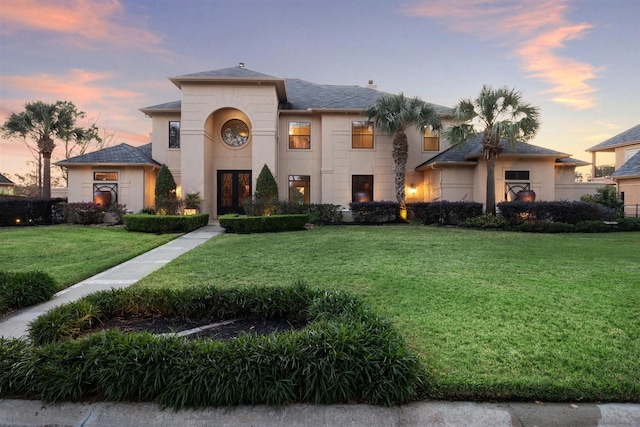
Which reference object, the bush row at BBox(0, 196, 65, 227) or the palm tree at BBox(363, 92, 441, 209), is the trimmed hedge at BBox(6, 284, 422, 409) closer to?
the palm tree at BBox(363, 92, 441, 209)

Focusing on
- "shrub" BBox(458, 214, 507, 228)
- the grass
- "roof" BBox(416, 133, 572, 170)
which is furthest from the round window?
"shrub" BBox(458, 214, 507, 228)

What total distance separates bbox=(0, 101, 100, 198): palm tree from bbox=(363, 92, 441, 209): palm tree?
1676cm

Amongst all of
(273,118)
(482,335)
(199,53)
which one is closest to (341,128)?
(273,118)

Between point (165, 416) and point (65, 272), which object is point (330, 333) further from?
point (65, 272)

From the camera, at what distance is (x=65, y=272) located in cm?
625

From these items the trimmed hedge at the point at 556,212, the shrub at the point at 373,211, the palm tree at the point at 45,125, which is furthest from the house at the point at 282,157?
the palm tree at the point at 45,125

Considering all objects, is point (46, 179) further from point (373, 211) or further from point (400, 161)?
point (400, 161)

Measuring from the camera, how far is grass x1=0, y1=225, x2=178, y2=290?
6559 millimetres

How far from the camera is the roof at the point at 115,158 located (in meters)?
16.7

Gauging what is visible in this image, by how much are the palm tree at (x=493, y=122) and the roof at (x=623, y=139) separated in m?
15.0

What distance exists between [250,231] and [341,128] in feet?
27.6

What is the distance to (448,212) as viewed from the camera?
1535 centimetres

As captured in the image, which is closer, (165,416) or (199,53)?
(165,416)

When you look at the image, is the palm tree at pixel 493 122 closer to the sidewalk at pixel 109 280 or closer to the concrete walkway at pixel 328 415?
the sidewalk at pixel 109 280
